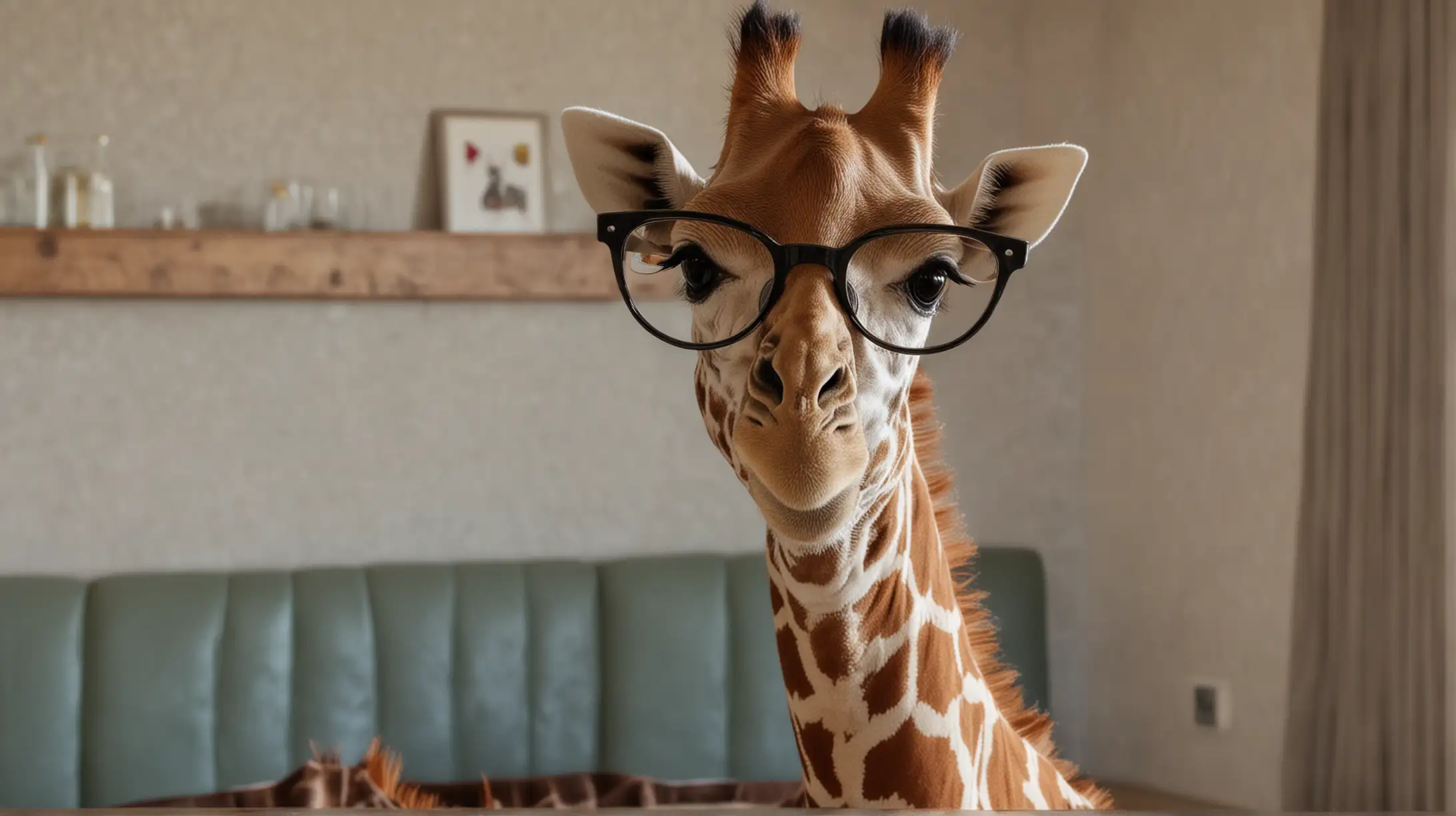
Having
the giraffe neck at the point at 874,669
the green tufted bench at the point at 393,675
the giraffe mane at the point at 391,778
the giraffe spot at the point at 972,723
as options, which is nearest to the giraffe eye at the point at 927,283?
the giraffe neck at the point at 874,669

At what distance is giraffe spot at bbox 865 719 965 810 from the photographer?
0.86 metres

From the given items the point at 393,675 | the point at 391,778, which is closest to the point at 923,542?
the point at 391,778

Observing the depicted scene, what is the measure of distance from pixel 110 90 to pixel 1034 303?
2076mm

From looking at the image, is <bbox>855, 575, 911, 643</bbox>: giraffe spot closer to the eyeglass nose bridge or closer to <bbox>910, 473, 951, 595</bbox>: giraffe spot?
<bbox>910, 473, 951, 595</bbox>: giraffe spot

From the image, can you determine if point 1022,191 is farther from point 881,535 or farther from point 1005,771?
point 1005,771

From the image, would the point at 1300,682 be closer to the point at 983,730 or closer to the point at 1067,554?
the point at 1067,554

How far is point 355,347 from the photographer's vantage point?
278 centimetres

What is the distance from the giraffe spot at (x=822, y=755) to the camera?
87 centimetres

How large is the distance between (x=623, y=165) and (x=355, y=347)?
200 cm

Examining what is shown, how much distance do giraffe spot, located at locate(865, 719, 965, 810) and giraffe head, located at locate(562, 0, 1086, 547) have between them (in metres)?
0.18

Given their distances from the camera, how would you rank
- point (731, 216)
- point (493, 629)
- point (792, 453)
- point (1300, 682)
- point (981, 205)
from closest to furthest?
point (792, 453) < point (731, 216) < point (981, 205) < point (1300, 682) < point (493, 629)

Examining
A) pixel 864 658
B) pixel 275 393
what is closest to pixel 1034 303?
pixel 275 393

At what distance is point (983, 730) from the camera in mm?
974

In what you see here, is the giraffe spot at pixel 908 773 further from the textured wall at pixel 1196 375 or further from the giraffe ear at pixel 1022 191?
the textured wall at pixel 1196 375
